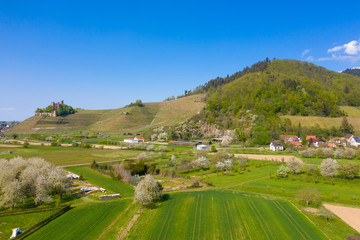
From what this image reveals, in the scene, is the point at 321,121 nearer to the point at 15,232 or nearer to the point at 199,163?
the point at 199,163

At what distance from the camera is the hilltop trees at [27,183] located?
1480 inches

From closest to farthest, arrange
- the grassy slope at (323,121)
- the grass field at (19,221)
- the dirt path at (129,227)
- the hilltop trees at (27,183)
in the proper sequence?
1. the dirt path at (129,227)
2. the grass field at (19,221)
3. the hilltop trees at (27,183)
4. the grassy slope at (323,121)

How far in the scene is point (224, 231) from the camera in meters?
30.2

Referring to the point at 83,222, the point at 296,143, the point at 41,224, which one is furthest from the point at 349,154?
the point at 41,224

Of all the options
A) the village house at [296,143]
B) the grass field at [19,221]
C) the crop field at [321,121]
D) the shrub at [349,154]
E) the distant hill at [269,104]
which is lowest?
the grass field at [19,221]

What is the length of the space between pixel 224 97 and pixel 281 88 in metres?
43.6

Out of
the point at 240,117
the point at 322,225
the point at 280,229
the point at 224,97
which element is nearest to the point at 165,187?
the point at 280,229

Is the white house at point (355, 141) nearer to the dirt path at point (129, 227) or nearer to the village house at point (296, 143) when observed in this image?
the village house at point (296, 143)

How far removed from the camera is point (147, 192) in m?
40.1

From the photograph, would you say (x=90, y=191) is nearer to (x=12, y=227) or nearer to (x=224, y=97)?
(x=12, y=227)

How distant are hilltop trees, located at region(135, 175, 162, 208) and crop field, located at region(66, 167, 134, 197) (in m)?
7.73

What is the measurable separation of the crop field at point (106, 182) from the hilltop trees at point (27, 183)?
10075mm

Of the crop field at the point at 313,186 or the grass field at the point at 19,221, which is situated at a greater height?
the grass field at the point at 19,221

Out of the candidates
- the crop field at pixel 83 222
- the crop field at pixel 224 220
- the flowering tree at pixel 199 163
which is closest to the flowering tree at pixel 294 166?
the crop field at pixel 224 220
